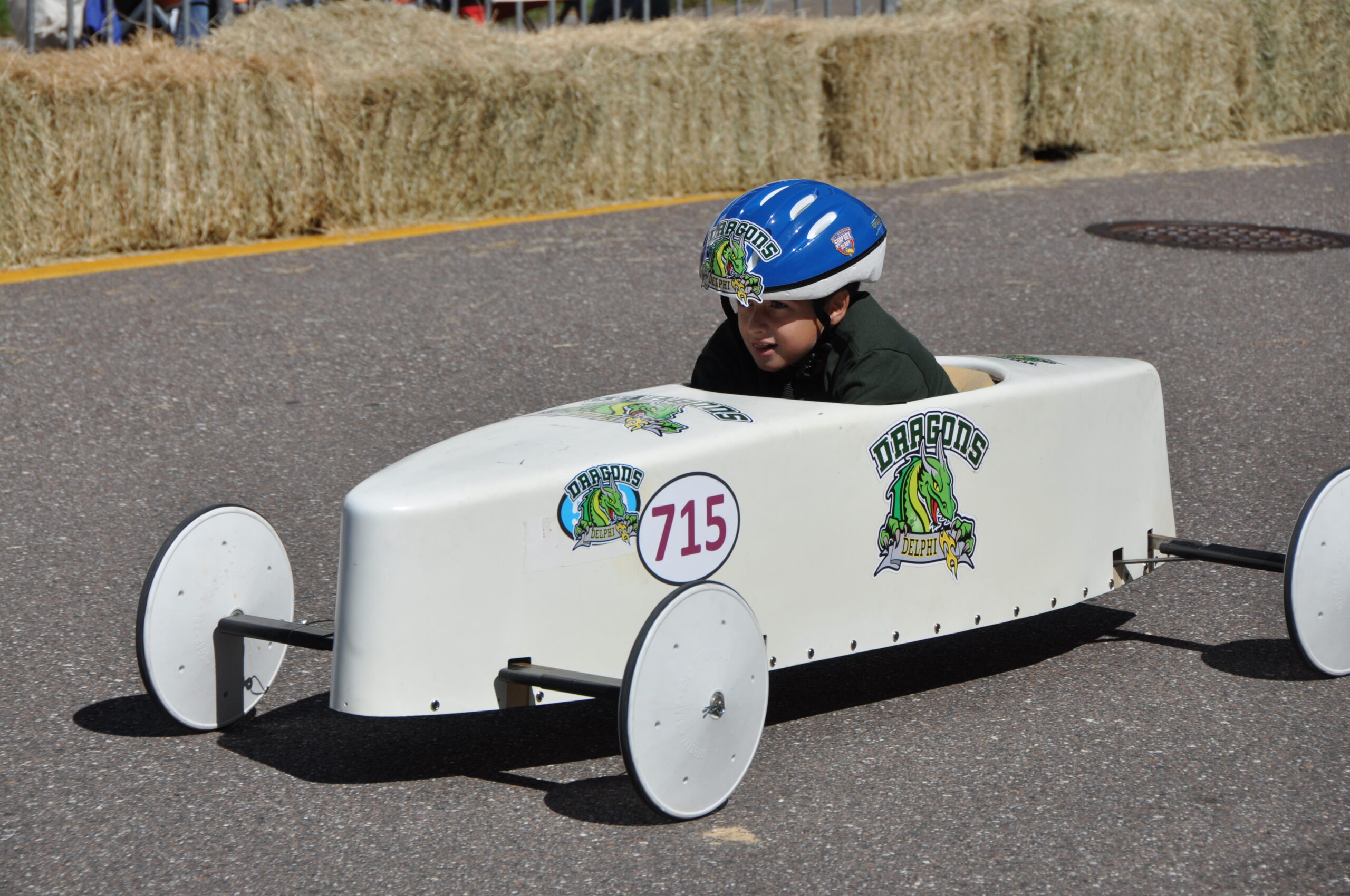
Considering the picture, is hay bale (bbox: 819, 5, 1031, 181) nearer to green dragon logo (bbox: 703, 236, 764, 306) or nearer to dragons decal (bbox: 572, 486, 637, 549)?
green dragon logo (bbox: 703, 236, 764, 306)

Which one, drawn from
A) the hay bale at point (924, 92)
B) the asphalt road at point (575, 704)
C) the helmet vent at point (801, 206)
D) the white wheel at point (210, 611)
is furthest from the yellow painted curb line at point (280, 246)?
the helmet vent at point (801, 206)

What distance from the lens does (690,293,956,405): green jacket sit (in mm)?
3910

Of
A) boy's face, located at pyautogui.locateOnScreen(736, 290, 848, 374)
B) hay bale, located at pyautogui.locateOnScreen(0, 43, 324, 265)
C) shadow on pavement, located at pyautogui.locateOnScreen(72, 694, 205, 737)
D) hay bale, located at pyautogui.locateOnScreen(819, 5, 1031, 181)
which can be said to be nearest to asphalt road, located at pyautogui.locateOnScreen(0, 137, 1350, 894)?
shadow on pavement, located at pyautogui.locateOnScreen(72, 694, 205, 737)

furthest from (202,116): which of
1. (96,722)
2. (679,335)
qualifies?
(96,722)

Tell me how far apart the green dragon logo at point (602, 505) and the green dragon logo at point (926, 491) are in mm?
684

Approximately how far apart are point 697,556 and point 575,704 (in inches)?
27.9

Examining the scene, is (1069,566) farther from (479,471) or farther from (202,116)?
(202,116)

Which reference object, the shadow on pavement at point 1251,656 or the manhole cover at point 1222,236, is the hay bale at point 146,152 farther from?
the shadow on pavement at point 1251,656

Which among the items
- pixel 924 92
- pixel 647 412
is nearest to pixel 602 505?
pixel 647 412

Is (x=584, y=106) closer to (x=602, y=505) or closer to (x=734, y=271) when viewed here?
(x=734, y=271)

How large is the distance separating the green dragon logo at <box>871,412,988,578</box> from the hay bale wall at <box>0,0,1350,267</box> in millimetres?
7163

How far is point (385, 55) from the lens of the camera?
11.0m

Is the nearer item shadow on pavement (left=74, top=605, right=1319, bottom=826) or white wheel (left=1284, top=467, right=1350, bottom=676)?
shadow on pavement (left=74, top=605, right=1319, bottom=826)

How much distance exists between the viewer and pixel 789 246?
3924mm
